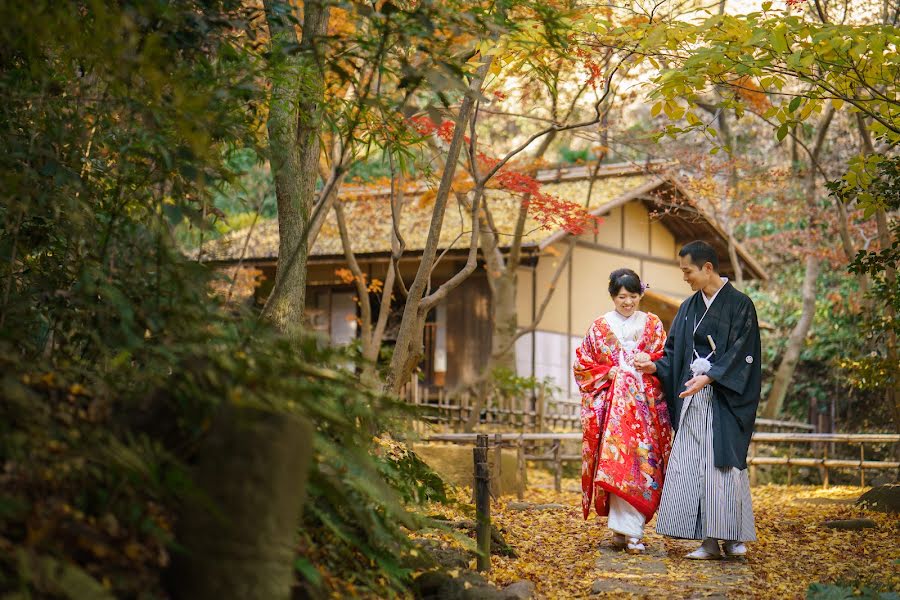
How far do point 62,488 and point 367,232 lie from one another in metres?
14.6

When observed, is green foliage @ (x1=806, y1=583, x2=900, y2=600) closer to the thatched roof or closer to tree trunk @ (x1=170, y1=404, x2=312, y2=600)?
tree trunk @ (x1=170, y1=404, x2=312, y2=600)

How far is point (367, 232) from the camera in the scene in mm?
17453

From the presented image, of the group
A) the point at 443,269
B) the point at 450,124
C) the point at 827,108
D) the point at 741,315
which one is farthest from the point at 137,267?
the point at 443,269

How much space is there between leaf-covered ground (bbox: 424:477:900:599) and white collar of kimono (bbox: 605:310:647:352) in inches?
55.4

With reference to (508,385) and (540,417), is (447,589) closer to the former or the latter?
(540,417)

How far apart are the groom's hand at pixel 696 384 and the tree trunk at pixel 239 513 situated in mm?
4093

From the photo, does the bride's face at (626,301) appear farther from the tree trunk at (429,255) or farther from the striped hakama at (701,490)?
the tree trunk at (429,255)

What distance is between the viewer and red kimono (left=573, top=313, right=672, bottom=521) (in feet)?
22.0

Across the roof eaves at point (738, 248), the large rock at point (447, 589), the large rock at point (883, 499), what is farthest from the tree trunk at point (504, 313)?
the large rock at point (447, 589)

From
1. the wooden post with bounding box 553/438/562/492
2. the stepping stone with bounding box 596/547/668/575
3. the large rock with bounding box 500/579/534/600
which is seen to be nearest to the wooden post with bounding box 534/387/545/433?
the wooden post with bounding box 553/438/562/492

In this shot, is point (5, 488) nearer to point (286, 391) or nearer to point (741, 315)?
point (286, 391)

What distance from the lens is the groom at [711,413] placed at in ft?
20.8

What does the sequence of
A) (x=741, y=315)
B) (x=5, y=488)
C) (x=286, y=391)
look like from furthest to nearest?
(x=741, y=315) → (x=286, y=391) → (x=5, y=488)

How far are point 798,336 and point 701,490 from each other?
39.9 ft
